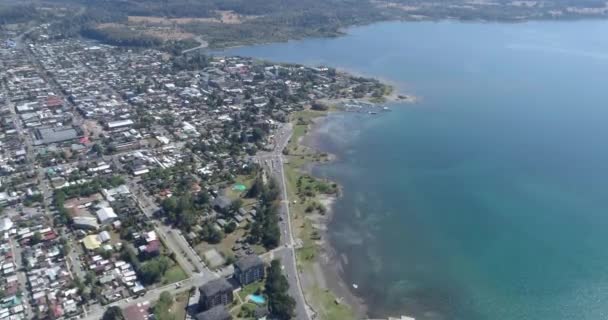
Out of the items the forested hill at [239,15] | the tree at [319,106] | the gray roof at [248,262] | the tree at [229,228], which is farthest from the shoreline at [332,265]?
the forested hill at [239,15]

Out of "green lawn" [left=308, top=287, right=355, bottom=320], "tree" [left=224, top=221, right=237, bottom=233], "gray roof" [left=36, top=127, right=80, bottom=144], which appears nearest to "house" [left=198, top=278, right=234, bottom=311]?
"green lawn" [left=308, top=287, right=355, bottom=320]

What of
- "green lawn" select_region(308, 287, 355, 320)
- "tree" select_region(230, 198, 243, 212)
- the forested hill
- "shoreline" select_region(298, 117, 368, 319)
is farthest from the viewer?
the forested hill

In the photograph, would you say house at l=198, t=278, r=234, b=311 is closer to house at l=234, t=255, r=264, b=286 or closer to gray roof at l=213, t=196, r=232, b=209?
house at l=234, t=255, r=264, b=286

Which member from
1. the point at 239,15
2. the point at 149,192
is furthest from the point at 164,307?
the point at 239,15

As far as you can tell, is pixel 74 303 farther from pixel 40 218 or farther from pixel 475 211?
pixel 475 211

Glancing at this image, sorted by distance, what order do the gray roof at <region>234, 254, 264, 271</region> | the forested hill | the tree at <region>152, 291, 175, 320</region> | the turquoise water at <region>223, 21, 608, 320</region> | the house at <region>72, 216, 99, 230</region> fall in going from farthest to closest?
the forested hill
the house at <region>72, 216, 99, 230</region>
the turquoise water at <region>223, 21, 608, 320</region>
the gray roof at <region>234, 254, 264, 271</region>
the tree at <region>152, 291, 175, 320</region>

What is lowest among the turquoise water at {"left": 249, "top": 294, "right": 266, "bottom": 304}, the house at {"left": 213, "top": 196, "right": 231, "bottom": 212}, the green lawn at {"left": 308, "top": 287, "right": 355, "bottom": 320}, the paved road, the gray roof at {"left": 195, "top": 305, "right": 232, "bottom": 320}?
the green lawn at {"left": 308, "top": 287, "right": 355, "bottom": 320}

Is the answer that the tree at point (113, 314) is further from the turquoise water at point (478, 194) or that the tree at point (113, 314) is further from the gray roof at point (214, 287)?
the turquoise water at point (478, 194)
